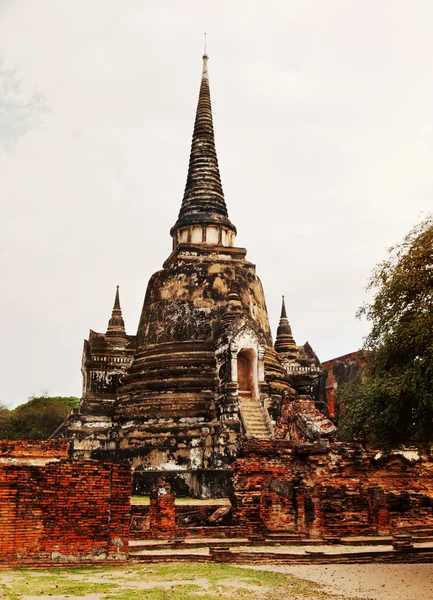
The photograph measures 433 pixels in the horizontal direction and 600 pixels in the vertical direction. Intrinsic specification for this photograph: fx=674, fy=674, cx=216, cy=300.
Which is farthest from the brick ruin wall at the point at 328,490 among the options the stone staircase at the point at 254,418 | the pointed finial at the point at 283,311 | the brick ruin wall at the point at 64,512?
the pointed finial at the point at 283,311

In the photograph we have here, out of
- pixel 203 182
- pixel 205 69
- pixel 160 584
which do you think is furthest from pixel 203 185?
Result: pixel 160 584

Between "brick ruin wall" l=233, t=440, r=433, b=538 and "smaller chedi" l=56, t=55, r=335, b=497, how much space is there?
3174mm

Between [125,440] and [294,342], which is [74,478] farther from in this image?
[294,342]

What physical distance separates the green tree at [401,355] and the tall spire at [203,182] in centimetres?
1583

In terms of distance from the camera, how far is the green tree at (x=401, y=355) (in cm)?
950

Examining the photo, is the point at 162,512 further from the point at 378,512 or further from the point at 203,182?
the point at 203,182

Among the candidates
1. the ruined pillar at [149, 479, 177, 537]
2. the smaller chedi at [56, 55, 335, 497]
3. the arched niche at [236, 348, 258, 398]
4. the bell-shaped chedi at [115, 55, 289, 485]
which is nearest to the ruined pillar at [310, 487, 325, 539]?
the ruined pillar at [149, 479, 177, 537]

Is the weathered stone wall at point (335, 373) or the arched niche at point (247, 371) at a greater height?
the weathered stone wall at point (335, 373)

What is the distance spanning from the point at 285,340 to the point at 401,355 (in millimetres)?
18153

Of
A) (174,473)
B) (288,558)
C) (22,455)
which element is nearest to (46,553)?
(288,558)

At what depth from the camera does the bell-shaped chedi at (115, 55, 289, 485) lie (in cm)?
1964

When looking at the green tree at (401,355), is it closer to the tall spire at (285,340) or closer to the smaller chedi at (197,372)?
the smaller chedi at (197,372)

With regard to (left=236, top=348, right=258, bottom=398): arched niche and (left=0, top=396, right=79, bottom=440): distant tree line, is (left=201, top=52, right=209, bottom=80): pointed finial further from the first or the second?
(left=0, top=396, right=79, bottom=440): distant tree line

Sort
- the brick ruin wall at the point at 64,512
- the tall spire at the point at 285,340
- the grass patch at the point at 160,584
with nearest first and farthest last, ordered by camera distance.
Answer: the grass patch at the point at 160,584
the brick ruin wall at the point at 64,512
the tall spire at the point at 285,340
